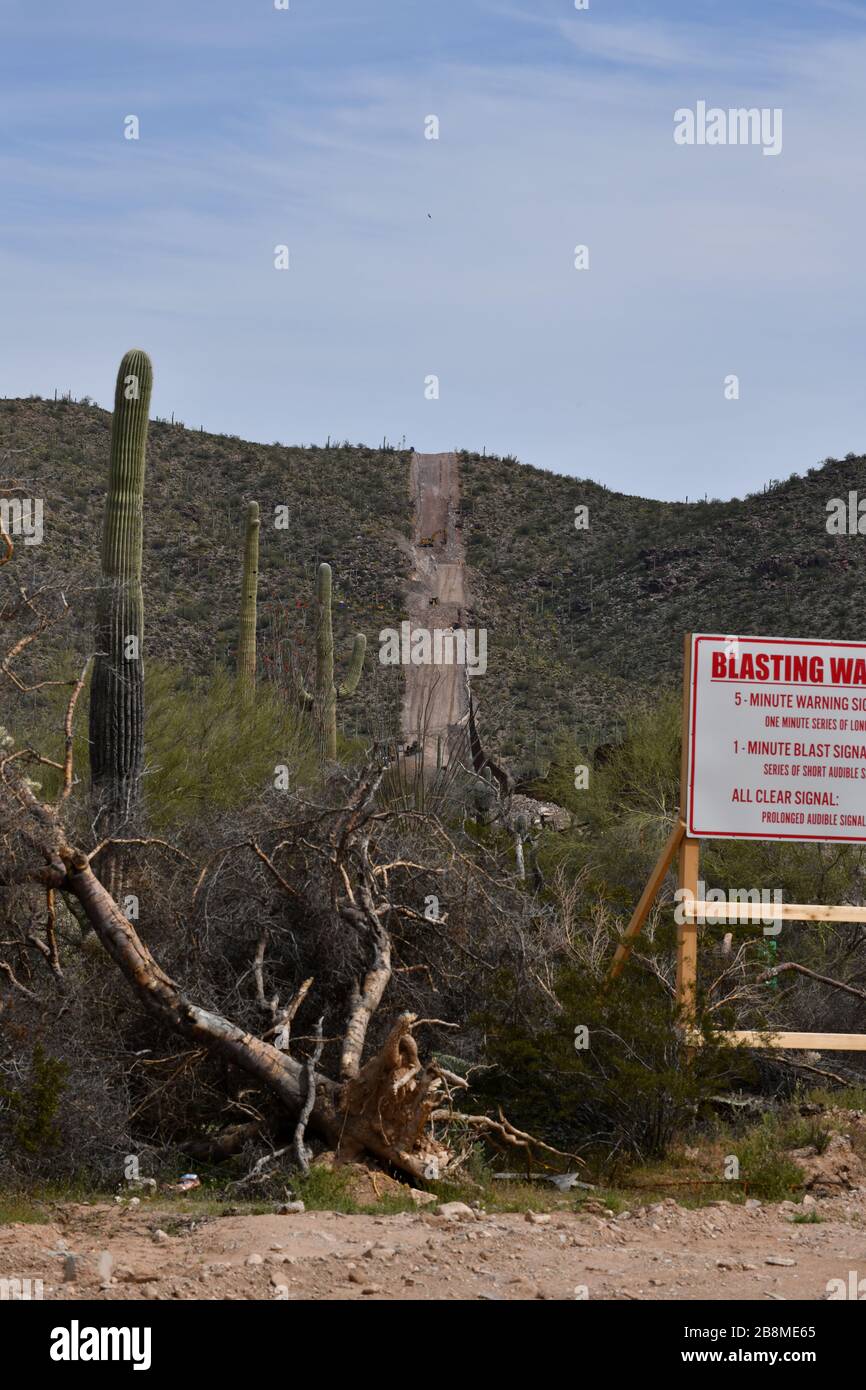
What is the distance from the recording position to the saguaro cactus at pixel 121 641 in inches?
491

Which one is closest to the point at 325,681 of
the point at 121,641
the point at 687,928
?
the point at 121,641

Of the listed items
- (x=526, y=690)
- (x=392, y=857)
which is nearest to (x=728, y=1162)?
(x=392, y=857)

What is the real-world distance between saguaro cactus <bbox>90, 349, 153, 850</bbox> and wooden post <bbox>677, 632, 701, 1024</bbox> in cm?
428

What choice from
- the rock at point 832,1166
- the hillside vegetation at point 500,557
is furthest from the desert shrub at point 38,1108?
Answer: the hillside vegetation at point 500,557

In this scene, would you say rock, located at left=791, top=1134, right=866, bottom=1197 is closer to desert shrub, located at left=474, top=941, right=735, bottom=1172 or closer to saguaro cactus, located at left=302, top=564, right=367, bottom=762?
desert shrub, located at left=474, top=941, right=735, bottom=1172

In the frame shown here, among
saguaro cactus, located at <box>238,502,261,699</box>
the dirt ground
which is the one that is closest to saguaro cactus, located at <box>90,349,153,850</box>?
the dirt ground

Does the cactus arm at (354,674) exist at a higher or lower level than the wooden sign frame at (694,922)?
higher

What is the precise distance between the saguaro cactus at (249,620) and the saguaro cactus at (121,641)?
242 inches

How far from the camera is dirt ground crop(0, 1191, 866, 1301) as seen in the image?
228 inches

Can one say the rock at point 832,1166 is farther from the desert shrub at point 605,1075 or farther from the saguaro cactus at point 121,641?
the saguaro cactus at point 121,641

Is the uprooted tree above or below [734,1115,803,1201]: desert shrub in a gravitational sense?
above

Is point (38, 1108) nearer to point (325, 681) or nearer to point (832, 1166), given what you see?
point (832, 1166)

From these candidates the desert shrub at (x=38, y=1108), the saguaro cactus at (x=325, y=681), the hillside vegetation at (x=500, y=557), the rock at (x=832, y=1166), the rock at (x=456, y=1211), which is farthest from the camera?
the hillside vegetation at (x=500, y=557)

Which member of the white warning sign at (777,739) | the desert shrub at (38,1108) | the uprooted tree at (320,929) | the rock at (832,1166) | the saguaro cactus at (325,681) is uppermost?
the saguaro cactus at (325,681)
